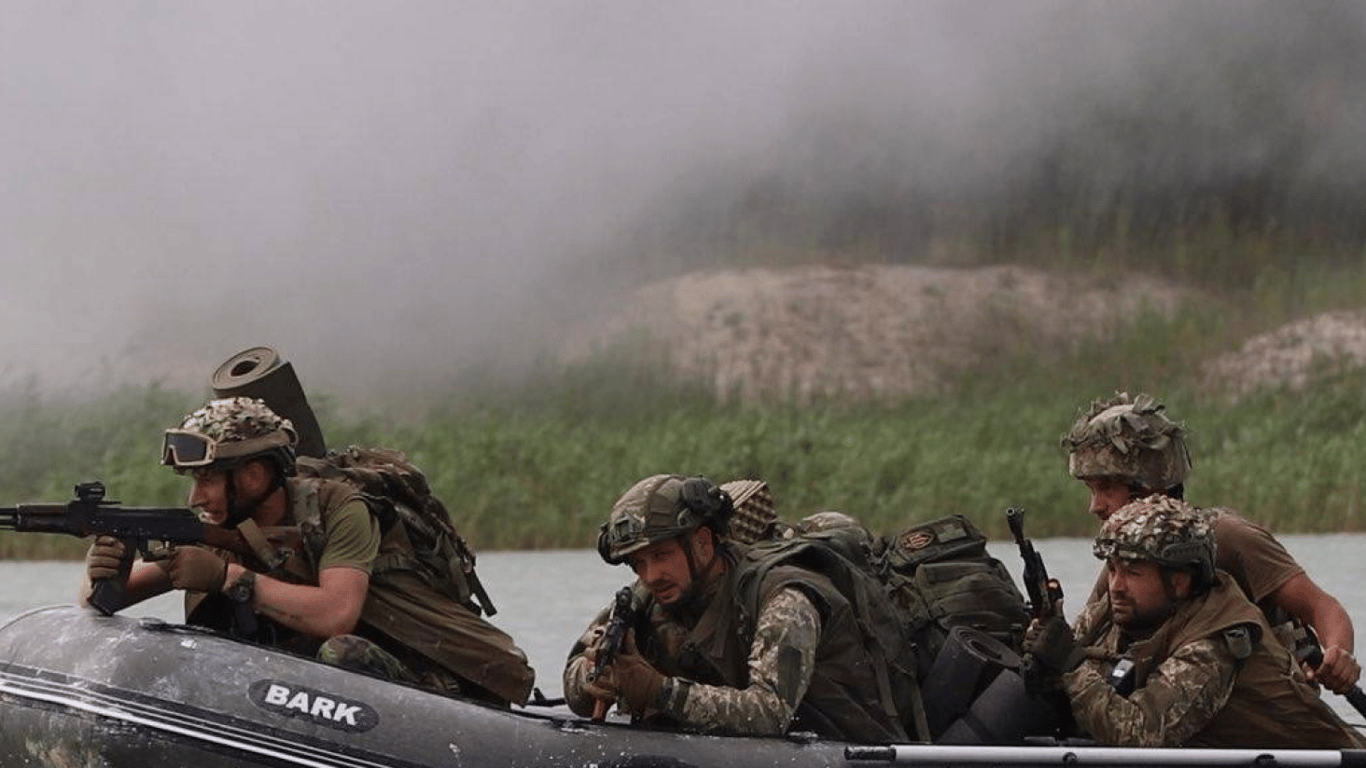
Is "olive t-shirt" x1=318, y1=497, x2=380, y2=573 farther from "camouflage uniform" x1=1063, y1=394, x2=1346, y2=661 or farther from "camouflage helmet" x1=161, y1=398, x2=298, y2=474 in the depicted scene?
"camouflage uniform" x1=1063, y1=394, x2=1346, y2=661

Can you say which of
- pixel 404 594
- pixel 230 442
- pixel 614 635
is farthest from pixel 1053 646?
pixel 230 442

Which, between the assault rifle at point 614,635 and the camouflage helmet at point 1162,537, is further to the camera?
the camouflage helmet at point 1162,537

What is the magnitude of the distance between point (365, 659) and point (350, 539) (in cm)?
39

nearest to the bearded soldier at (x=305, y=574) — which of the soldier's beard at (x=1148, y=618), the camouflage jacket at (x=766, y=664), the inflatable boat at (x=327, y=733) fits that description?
the inflatable boat at (x=327, y=733)

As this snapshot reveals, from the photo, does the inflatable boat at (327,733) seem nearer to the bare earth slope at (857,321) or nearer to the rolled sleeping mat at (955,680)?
the rolled sleeping mat at (955,680)

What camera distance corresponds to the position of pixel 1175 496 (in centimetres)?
1006

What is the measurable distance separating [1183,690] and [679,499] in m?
1.59

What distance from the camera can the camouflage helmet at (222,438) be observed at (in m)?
9.31

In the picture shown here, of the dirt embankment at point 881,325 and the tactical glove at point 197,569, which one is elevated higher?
the tactical glove at point 197,569

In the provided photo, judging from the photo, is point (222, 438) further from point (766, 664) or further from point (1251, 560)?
point (1251, 560)

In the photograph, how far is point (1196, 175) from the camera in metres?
54.8

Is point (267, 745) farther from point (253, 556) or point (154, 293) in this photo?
point (154, 293)

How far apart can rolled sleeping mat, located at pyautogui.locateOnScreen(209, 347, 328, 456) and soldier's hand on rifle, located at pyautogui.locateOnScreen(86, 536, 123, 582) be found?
3.42 feet

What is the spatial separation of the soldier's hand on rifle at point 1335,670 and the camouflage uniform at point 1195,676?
128mm
